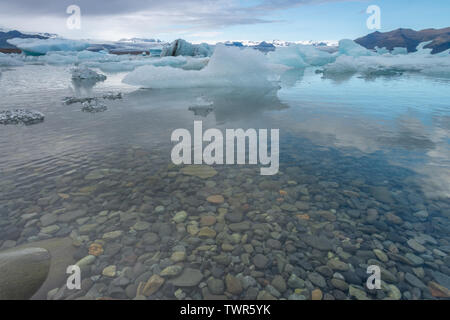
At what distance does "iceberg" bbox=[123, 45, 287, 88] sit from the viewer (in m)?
18.2

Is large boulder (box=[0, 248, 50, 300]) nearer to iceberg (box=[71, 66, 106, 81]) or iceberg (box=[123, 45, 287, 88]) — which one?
iceberg (box=[123, 45, 287, 88])

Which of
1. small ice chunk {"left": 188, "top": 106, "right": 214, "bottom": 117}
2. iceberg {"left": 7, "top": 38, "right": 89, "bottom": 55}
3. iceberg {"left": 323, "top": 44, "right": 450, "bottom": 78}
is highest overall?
iceberg {"left": 7, "top": 38, "right": 89, "bottom": 55}

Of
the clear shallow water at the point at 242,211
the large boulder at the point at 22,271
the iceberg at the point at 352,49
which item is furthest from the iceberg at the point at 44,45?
the large boulder at the point at 22,271

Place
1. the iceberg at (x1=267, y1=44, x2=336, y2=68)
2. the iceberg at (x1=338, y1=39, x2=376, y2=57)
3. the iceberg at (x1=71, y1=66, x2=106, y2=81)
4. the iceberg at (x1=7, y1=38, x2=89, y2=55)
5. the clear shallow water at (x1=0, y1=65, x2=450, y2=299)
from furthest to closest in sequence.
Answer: the iceberg at (x1=7, y1=38, x2=89, y2=55), the iceberg at (x1=338, y1=39, x2=376, y2=57), the iceberg at (x1=267, y1=44, x2=336, y2=68), the iceberg at (x1=71, y1=66, x2=106, y2=81), the clear shallow water at (x1=0, y1=65, x2=450, y2=299)

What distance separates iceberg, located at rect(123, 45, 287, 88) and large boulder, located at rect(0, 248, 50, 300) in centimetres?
1679

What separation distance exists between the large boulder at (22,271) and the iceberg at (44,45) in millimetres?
74657

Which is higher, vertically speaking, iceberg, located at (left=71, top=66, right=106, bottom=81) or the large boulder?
iceberg, located at (left=71, top=66, right=106, bottom=81)

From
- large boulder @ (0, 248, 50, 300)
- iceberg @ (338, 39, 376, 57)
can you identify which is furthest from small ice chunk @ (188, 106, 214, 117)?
iceberg @ (338, 39, 376, 57)

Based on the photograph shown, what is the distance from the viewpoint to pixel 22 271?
3033mm

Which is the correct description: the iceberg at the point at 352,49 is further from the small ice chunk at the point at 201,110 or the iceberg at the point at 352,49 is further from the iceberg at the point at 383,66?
the small ice chunk at the point at 201,110

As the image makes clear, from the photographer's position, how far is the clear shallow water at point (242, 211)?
3135 mm

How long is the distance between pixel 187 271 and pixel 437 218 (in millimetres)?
4488

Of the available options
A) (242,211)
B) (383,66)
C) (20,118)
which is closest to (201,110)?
(20,118)

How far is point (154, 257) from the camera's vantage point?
11.2 feet
